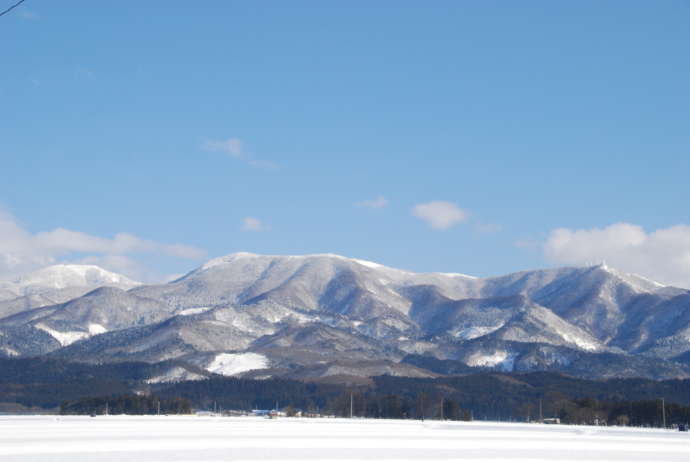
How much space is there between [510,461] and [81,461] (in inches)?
1542

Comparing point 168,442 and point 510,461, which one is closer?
point 510,461

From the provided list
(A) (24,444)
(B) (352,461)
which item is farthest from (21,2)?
(A) (24,444)

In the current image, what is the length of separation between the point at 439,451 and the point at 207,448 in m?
24.9

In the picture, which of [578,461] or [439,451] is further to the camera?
[439,451]

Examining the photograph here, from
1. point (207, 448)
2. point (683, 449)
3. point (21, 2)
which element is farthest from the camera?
point (683, 449)

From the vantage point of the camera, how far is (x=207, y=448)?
10288 cm

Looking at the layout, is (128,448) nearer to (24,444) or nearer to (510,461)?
(24,444)

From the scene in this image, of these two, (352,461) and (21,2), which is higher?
(21,2)

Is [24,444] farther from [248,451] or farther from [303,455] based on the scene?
[303,455]

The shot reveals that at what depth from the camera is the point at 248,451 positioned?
322 ft

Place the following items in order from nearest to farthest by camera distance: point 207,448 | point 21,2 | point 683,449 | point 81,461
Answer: point 21,2
point 81,461
point 207,448
point 683,449

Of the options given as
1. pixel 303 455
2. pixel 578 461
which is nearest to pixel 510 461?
pixel 578 461

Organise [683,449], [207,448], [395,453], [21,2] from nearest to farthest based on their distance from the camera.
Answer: [21,2] → [395,453] → [207,448] → [683,449]

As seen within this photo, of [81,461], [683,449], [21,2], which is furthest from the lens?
[683,449]
